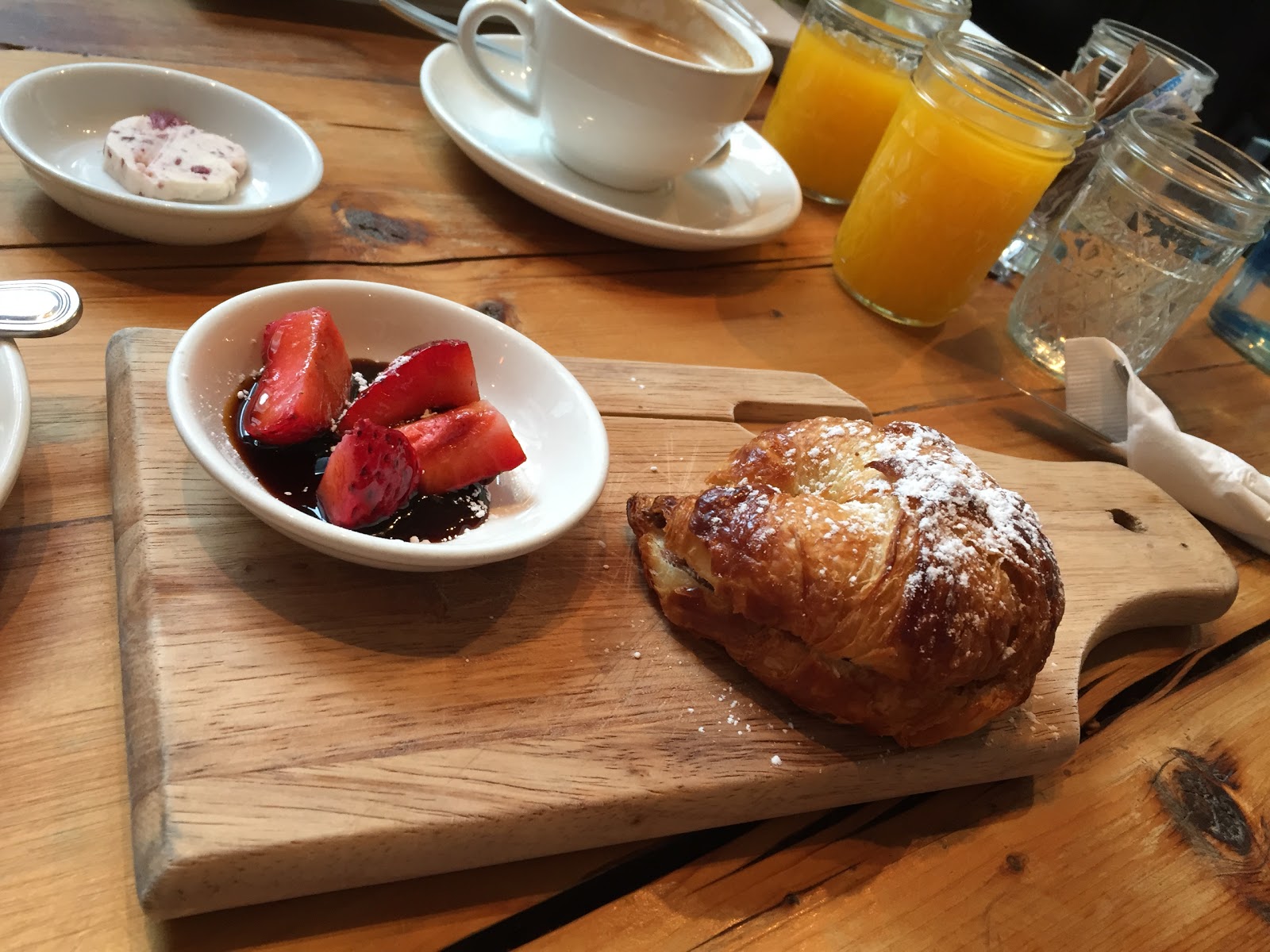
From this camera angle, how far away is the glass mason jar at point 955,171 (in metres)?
1.55

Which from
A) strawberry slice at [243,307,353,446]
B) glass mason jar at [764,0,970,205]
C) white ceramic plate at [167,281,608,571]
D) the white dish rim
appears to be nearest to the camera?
white ceramic plate at [167,281,608,571]

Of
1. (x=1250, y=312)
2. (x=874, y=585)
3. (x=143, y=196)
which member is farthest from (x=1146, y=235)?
(x=143, y=196)

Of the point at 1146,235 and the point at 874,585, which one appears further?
the point at 1146,235

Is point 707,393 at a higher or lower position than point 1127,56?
lower

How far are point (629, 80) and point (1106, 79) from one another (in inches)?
49.9

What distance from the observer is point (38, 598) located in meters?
0.84

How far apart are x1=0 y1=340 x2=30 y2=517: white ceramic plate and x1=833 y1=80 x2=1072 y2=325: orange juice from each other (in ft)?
4.66

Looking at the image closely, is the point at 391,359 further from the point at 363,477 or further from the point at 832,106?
the point at 832,106

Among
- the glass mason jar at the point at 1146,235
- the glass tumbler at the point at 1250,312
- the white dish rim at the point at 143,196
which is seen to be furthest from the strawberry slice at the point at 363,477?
the glass tumbler at the point at 1250,312

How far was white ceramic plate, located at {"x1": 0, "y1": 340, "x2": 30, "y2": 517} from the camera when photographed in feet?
2.57

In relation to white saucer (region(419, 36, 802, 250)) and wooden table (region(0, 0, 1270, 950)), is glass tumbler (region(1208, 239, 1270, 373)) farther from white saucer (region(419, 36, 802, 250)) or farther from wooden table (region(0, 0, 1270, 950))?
white saucer (region(419, 36, 802, 250))

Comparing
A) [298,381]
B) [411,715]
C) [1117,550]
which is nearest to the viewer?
[411,715]

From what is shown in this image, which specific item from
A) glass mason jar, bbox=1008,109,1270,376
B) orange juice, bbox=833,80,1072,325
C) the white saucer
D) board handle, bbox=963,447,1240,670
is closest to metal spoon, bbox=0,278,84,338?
the white saucer

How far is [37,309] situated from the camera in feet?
2.96
